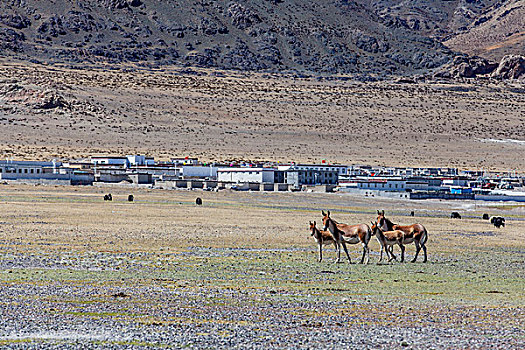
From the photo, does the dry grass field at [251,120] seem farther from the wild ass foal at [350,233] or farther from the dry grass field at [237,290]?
the wild ass foal at [350,233]

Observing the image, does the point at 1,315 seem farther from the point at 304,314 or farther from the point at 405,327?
the point at 405,327

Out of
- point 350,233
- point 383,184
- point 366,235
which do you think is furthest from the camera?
point 383,184

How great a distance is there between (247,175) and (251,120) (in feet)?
218

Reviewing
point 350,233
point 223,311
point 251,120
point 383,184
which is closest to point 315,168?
point 383,184

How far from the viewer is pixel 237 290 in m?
17.5

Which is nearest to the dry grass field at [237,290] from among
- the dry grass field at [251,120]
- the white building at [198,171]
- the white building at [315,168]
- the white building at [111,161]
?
the white building at [198,171]

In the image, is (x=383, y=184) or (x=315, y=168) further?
(x=315, y=168)

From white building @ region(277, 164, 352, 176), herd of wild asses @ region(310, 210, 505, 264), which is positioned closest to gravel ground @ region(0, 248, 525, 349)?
herd of wild asses @ region(310, 210, 505, 264)

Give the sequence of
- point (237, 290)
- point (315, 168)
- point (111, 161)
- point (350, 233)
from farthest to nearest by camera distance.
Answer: point (111, 161)
point (315, 168)
point (350, 233)
point (237, 290)

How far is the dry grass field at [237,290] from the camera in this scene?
13375 millimetres

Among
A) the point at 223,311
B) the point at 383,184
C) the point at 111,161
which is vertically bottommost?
the point at 223,311

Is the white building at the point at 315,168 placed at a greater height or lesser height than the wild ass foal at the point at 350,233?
greater

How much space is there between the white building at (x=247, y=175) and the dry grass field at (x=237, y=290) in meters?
50.7

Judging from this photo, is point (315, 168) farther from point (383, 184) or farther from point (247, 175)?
point (383, 184)
